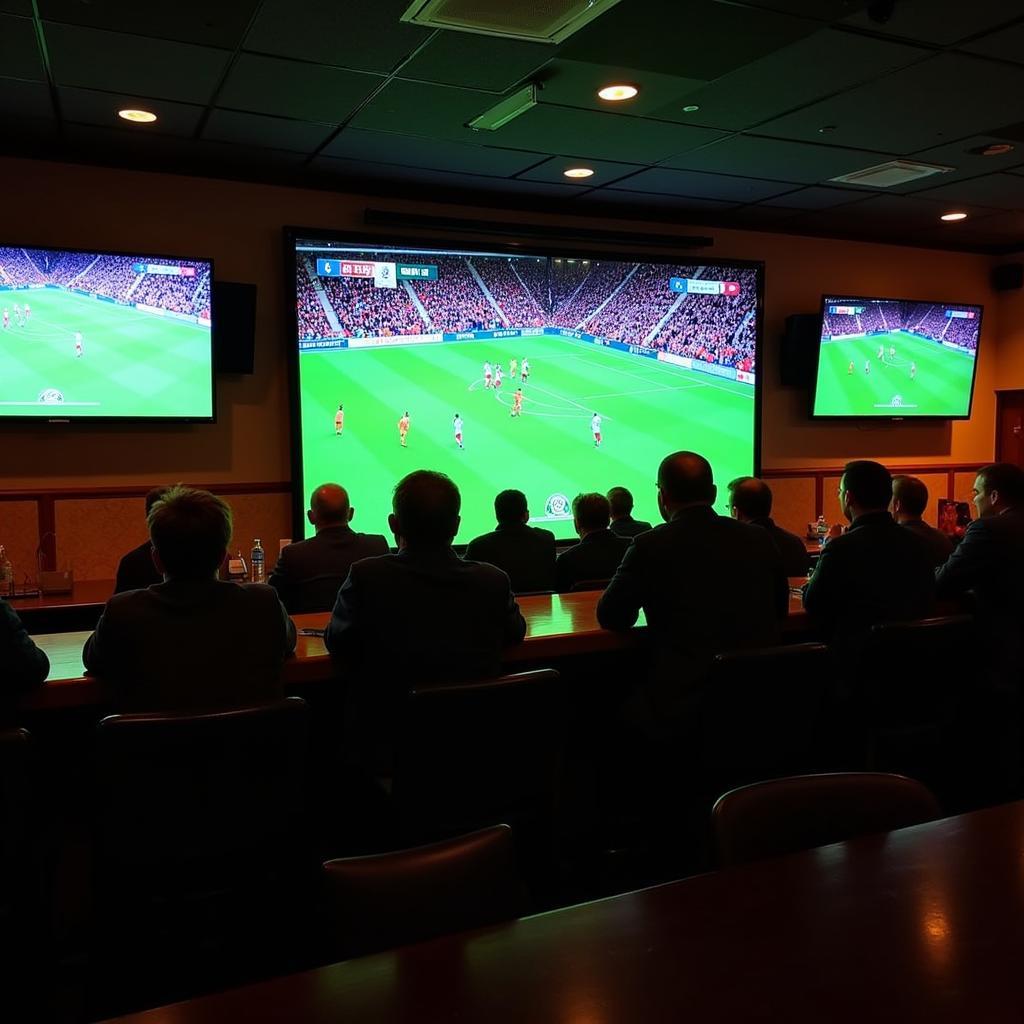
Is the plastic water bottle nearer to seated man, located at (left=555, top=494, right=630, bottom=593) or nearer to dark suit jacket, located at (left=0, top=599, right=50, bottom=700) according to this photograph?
seated man, located at (left=555, top=494, right=630, bottom=593)

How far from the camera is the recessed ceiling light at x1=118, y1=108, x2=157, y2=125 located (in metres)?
4.37

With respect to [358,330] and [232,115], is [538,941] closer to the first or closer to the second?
[232,115]

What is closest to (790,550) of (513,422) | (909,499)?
(909,499)

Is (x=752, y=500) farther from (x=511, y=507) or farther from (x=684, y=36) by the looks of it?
(x=684, y=36)

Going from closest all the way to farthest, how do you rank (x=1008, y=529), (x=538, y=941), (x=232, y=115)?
1. (x=538, y=941)
2. (x=1008, y=529)
3. (x=232, y=115)

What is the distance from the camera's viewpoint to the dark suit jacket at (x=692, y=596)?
2740 millimetres

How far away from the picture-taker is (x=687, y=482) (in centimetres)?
291

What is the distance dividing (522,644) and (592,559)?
1556 mm

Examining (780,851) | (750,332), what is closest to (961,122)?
(750,332)

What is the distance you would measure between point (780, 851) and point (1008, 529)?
2.30 metres

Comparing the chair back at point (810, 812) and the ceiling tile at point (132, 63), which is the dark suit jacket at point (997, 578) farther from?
the ceiling tile at point (132, 63)

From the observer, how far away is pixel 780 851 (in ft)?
5.21

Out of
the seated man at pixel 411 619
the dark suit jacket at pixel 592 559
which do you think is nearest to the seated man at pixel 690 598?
the seated man at pixel 411 619

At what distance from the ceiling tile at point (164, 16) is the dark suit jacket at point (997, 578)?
Answer: 3.17 meters
